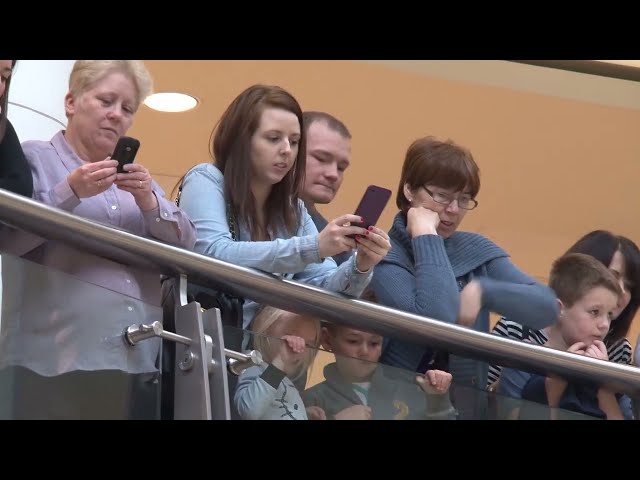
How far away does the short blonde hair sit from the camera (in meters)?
2.31

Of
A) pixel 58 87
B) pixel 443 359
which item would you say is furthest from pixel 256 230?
pixel 58 87

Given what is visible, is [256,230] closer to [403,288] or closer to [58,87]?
[403,288]

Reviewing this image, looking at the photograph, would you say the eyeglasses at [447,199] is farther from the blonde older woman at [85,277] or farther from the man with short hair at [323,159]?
the blonde older woman at [85,277]

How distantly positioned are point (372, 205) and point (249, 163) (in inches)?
16.3

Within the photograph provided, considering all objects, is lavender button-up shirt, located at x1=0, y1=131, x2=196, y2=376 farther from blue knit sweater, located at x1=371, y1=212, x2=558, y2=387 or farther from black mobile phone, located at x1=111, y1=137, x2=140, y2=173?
blue knit sweater, located at x1=371, y1=212, x2=558, y2=387

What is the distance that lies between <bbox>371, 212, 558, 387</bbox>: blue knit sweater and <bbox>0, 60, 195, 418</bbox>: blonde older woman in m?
0.52

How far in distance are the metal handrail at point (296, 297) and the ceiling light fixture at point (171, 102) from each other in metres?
4.24

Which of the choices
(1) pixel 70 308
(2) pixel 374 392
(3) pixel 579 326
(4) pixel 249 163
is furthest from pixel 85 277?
(3) pixel 579 326

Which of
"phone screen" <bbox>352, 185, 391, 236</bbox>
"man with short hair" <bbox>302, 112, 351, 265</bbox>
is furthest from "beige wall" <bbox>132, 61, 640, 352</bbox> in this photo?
"phone screen" <bbox>352, 185, 391, 236</bbox>

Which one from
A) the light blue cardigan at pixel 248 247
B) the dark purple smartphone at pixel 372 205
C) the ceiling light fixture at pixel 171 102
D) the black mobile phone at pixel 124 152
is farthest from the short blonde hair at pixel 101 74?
the ceiling light fixture at pixel 171 102

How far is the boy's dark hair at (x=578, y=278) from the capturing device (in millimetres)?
2624

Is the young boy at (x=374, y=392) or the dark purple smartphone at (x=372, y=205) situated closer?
the young boy at (x=374, y=392)

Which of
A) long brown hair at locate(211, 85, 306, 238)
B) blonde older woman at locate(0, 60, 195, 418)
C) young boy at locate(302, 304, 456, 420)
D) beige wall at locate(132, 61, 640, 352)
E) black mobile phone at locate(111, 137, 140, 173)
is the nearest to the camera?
blonde older woman at locate(0, 60, 195, 418)
